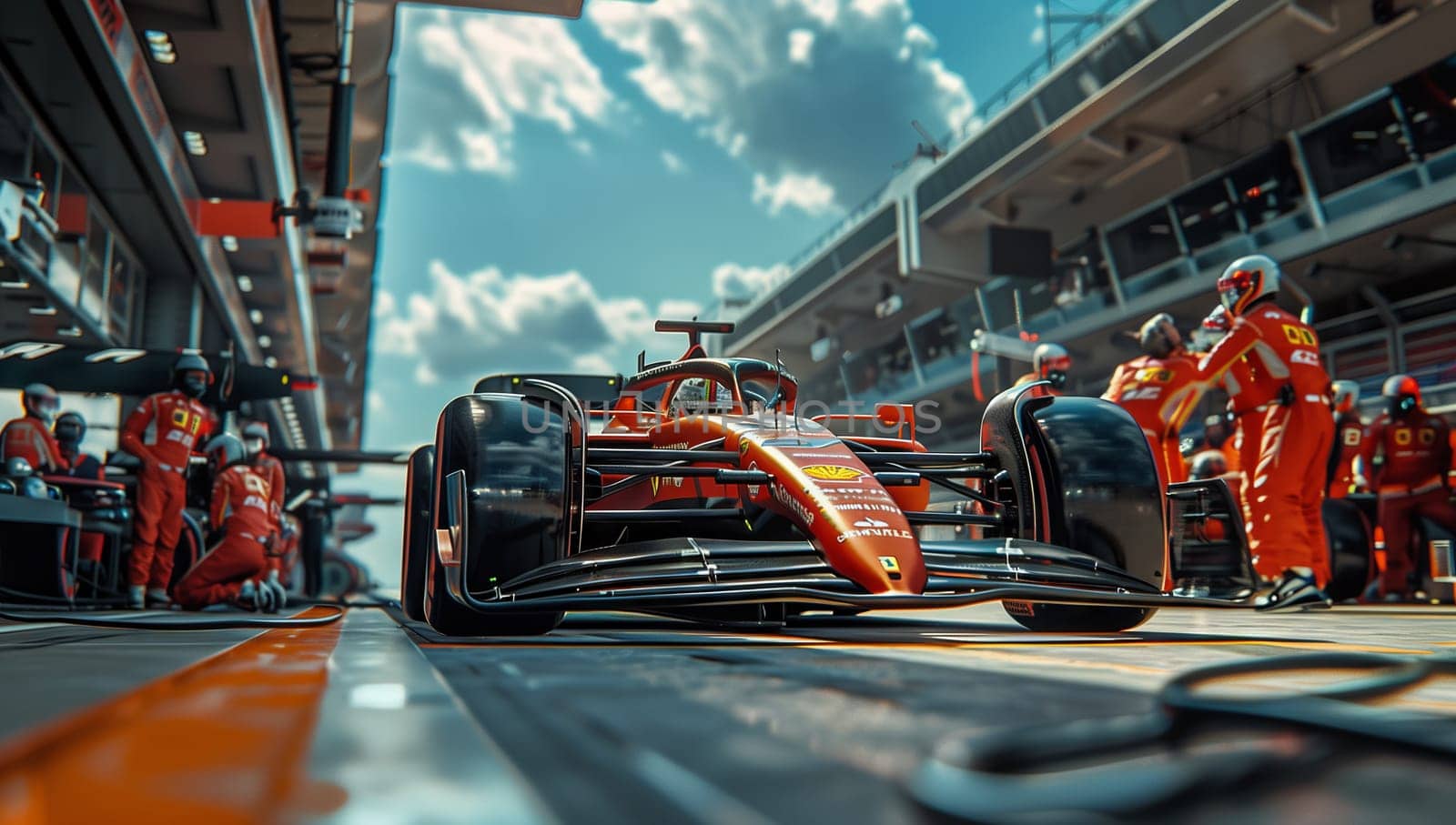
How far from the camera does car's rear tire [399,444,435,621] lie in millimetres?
3414

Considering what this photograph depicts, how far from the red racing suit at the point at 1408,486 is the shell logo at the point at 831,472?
7.72 metres

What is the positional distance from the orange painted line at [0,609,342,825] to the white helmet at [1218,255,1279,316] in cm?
608

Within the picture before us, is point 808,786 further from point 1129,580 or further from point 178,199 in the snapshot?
point 178,199

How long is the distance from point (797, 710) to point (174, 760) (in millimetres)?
715

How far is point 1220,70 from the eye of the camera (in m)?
15.9

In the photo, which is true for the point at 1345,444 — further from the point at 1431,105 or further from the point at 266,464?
the point at 266,464

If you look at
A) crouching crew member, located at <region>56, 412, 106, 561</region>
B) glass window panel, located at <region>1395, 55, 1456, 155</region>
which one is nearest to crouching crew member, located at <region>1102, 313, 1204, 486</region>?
crouching crew member, located at <region>56, 412, 106, 561</region>

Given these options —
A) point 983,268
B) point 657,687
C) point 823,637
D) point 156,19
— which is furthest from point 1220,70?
point 657,687

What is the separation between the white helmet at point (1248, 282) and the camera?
6.12 m

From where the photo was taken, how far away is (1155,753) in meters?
0.97

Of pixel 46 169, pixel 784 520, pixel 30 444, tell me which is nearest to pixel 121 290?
pixel 46 169

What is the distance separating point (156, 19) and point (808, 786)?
40.4ft

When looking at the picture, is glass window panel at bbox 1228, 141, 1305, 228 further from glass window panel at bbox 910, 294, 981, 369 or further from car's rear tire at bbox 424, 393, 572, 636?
car's rear tire at bbox 424, 393, 572, 636

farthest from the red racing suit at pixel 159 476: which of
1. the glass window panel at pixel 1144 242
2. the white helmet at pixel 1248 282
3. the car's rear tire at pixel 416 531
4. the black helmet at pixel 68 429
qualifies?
the glass window panel at pixel 1144 242
